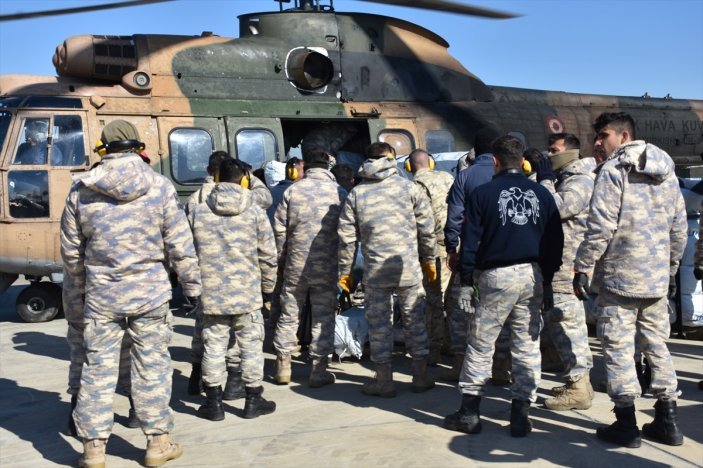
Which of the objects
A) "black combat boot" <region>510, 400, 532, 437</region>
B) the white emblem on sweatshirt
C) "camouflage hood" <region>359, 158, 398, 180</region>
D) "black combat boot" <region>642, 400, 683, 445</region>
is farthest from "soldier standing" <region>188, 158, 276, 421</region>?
"black combat boot" <region>642, 400, 683, 445</region>

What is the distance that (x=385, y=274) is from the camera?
20.2ft

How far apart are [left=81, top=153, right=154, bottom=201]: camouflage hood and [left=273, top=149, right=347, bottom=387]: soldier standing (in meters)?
1.94

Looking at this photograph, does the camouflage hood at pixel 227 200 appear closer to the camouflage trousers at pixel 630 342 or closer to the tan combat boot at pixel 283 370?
the tan combat boot at pixel 283 370

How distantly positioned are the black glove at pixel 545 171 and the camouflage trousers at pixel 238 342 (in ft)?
7.89

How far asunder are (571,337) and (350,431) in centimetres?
172

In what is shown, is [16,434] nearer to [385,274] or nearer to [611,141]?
[385,274]

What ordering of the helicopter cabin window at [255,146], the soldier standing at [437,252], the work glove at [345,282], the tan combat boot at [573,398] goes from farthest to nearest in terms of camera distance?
the helicopter cabin window at [255,146] < the soldier standing at [437,252] < the work glove at [345,282] < the tan combat boot at [573,398]

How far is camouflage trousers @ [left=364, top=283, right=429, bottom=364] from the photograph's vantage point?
6.21 meters

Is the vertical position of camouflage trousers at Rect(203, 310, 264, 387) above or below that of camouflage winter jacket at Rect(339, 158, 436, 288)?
below

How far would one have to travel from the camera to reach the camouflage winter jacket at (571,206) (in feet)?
18.9

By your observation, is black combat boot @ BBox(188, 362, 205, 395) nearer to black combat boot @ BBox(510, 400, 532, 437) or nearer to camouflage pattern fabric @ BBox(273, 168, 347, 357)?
camouflage pattern fabric @ BBox(273, 168, 347, 357)

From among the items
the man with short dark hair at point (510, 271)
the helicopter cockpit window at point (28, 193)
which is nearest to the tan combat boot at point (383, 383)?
the man with short dark hair at point (510, 271)

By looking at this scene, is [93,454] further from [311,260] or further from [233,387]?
[311,260]

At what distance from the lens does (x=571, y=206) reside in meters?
5.75
